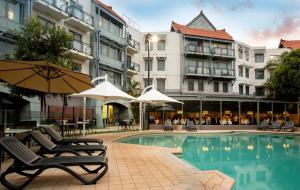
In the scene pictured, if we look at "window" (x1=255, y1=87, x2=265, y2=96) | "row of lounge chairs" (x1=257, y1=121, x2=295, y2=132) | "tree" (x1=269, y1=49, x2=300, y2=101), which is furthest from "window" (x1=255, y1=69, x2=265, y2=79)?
"row of lounge chairs" (x1=257, y1=121, x2=295, y2=132)

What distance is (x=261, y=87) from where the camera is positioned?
1629 inches

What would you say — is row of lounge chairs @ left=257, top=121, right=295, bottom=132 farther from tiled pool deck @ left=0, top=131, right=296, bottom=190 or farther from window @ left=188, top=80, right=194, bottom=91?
tiled pool deck @ left=0, top=131, right=296, bottom=190

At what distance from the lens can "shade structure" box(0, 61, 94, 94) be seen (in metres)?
7.11

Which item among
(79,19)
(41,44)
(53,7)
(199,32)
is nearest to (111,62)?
(79,19)

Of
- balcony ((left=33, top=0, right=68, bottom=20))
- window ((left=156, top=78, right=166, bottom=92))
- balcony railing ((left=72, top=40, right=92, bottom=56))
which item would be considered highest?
balcony ((left=33, top=0, right=68, bottom=20))

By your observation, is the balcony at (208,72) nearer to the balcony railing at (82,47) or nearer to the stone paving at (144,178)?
the balcony railing at (82,47)

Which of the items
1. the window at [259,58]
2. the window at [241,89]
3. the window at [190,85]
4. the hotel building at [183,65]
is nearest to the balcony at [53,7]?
the hotel building at [183,65]

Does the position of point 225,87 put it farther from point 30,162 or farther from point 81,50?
point 30,162

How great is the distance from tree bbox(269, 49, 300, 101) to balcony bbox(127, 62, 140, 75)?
50.3 feet

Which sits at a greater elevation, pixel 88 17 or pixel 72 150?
pixel 88 17

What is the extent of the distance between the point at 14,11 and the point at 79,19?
6805 mm

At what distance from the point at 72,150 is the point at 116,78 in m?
25.2

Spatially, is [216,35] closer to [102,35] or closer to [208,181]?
[102,35]

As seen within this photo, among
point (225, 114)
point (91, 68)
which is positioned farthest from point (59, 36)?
point (225, 114)
